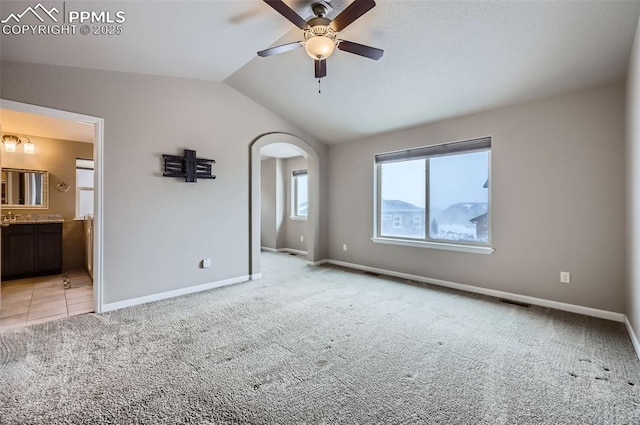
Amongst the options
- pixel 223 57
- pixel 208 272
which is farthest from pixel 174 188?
pixel 223 57

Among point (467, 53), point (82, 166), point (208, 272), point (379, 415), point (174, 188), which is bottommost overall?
point (379, 415)

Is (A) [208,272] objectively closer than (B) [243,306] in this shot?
No

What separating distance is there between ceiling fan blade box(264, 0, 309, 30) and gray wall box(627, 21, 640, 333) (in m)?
2.61

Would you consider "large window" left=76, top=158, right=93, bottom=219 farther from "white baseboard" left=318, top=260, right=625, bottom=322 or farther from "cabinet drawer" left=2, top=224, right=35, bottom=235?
"white baseboard" left=318, top=260, right=625, bottom=322

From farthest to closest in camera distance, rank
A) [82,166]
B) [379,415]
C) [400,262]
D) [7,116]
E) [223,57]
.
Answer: [82,166] → [400,262] → [7,116] → [223,57] → [379,415]

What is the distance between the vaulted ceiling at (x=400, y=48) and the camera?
7.79 feet

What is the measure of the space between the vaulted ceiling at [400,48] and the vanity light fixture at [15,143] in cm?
271

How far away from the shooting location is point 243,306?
3.39 metres

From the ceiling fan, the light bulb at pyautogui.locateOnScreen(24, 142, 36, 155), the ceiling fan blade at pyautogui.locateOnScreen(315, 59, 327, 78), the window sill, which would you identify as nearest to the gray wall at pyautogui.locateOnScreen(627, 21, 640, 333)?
the window sill

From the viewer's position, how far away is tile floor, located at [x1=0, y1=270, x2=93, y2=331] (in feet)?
9.96

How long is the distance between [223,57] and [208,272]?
2.84 meters

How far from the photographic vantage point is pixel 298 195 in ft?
24.6

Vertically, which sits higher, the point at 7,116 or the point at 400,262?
the point at 7,116

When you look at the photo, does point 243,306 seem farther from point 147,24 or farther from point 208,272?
point 147,24
